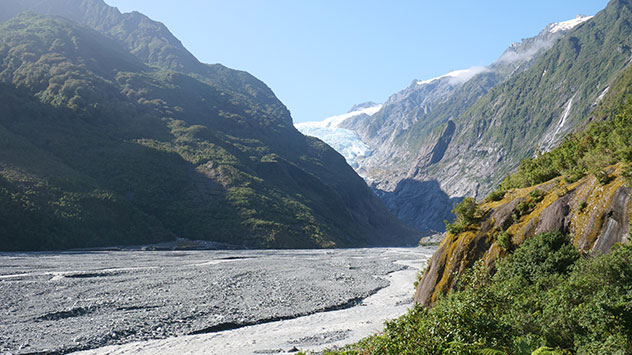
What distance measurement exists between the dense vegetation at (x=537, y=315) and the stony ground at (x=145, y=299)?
36.6 ft

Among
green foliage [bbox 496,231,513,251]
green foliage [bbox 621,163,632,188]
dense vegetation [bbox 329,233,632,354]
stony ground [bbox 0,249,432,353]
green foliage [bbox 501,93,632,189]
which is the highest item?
green foliage [bbox 501,93,632,189]

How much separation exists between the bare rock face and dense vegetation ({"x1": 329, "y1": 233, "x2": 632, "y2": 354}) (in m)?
0.88

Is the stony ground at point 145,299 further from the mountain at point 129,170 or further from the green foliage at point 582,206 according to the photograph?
the mountain at point 129,170

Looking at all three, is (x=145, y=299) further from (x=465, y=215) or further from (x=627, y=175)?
(x=627, y=175)

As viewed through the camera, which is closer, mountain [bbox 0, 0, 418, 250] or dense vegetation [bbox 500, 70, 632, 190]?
dense vegetation [bbox 500, 70, 632, 190]

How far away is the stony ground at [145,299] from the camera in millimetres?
20016

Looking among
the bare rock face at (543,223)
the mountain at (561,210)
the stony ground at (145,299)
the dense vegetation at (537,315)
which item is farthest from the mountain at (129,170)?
the dense vegetation at (537,315)

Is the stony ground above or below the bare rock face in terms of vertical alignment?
below

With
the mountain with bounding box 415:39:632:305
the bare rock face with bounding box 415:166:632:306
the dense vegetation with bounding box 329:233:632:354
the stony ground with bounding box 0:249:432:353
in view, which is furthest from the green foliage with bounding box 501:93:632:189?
the stony ground with bounding box 0:249:432:353

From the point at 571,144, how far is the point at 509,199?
6518 mm

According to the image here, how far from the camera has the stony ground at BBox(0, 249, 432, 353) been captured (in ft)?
65.7

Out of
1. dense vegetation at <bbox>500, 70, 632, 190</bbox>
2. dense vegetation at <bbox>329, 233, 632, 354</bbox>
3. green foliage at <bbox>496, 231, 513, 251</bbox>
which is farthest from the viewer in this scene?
green foliage at <bbox>496, 231, 513, 251</bbox>

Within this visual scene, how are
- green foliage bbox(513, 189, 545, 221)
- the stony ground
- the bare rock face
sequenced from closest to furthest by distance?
the bare rock face → green foliage bbox(513, 189, 545, 221) → the stony ground

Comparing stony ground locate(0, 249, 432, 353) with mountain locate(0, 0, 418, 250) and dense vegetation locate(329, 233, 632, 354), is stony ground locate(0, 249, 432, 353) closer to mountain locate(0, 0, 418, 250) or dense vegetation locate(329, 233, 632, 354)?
dense vegetation locate(329, 233, 632, 354)
